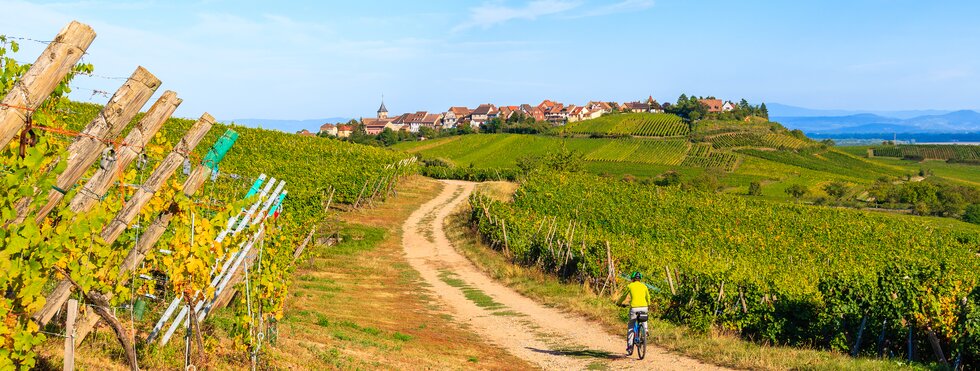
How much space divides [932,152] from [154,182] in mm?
165113

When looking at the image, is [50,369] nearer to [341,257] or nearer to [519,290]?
[519,290]

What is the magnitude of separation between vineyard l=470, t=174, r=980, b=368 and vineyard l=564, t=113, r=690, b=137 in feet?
231

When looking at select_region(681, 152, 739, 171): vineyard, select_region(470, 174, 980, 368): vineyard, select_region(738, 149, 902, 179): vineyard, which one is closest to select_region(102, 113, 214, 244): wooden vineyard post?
select_region(470, 174, 980, 368): vineyard

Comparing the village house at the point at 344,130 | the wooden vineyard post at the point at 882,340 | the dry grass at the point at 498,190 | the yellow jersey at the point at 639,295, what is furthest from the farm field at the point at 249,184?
the village house at the point at 344,130

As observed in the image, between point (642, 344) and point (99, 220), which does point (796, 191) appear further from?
point (99, 220)

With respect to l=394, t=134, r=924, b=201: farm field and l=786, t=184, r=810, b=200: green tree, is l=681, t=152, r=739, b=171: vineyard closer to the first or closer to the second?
l=394, t=134, r=924, b=201: farm field

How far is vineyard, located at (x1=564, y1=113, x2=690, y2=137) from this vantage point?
127m

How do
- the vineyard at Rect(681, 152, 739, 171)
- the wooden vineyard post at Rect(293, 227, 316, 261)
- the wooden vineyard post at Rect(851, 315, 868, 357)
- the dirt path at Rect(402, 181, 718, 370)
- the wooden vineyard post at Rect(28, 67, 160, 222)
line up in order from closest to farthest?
1. the wooden vineyard post at Rect(28, 67, 160, 222)
2. the dirt path at Rect(402, 181, 718, 370)
3. the wooden vineyard post at Rect(851, 315, 868, 357)
4. the wooden vineyard post at Rect(293, 227, 316, 261)
5. the vineyard at Rect(681, 152, 739, 171)

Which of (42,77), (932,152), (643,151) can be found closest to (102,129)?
(42,77)

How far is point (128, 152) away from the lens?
27.7 feet

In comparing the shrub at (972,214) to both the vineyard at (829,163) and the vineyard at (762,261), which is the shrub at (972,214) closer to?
the vineyard at (762,261)

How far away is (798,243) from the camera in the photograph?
3709 cm

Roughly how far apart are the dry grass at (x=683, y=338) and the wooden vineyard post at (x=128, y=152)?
10.5 meters

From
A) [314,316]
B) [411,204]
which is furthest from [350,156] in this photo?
[314,316]
